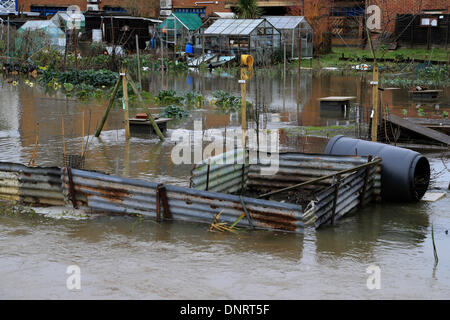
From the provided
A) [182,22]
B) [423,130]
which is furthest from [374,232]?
[182,22]

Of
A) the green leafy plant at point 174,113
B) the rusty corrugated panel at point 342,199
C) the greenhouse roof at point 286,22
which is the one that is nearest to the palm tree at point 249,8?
the greenhouse roof at point 286,22

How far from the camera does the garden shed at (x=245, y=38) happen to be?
123 ft

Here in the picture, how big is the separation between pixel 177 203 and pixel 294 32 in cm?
3357

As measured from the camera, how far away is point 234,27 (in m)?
38.3

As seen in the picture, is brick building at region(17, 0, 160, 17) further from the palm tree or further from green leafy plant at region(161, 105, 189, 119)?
green leafy plant at region(161, 105, 189, 119)

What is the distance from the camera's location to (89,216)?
870 centimetres

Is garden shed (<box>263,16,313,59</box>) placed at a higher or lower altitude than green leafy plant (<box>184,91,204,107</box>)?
higher

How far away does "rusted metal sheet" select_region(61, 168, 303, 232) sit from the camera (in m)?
7.90

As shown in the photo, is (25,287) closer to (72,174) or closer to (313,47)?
(72,174)

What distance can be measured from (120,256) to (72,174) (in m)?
1.95

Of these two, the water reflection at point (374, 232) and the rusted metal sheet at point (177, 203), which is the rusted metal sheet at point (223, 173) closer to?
the rusted metal sheet at point (177, 203)

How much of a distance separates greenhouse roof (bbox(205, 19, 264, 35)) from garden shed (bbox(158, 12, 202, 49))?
4.92m

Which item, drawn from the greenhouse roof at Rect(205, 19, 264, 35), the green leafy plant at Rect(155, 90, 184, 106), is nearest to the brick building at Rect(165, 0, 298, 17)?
the greenhouse roof at Rect(205, 19, 264, 35)
